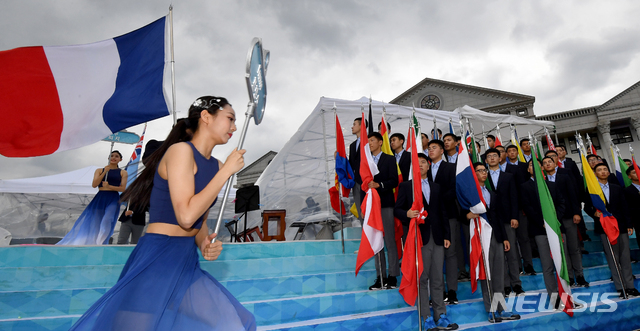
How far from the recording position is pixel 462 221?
507cm

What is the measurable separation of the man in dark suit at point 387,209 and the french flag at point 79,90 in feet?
10.4

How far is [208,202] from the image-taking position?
1438 mm

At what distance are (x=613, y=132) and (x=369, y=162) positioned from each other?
26.1 m

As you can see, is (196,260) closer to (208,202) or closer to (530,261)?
(208,202)

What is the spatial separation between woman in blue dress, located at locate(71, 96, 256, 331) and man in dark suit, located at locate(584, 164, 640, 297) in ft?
20.0

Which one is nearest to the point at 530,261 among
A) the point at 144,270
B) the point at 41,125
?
the point at 144,270

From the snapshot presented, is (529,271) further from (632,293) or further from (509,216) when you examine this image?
(632,293)

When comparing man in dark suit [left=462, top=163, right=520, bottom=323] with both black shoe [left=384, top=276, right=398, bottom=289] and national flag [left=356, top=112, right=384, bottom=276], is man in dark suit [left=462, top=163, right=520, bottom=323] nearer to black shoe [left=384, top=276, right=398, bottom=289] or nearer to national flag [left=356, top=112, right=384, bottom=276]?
black shoe [left=384, top=276, right=398, bottom=289]

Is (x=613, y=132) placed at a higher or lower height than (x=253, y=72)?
higher

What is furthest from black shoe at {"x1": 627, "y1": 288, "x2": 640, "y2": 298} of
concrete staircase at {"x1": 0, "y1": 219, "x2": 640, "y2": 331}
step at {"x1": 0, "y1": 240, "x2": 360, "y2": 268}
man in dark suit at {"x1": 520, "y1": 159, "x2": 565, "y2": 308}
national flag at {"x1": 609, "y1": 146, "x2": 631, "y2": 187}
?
step at {"x1": 0, "y1": 240, "x2": 360, "y2": 268}

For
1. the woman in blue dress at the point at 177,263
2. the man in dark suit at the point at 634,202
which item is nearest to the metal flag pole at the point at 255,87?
the woman in blue dress at the point at 177,263

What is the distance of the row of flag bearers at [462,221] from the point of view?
13.6ft

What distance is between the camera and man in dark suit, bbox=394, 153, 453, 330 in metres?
3.83

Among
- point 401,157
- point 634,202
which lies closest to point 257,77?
point 401,157
